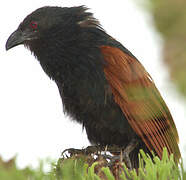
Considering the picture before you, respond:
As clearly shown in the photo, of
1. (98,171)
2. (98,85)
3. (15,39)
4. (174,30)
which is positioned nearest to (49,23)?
(15,39)

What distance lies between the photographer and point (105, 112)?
4.94 ft

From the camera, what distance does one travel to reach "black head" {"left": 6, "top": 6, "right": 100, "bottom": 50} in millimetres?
1761

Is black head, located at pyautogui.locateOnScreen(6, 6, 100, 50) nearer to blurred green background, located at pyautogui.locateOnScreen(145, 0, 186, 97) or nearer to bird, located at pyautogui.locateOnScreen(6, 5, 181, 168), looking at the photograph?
bird, located at pyautogui.locateOnScreen(6, 5, 181, 168)

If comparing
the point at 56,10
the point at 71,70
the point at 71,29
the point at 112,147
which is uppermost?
the point at 56,10

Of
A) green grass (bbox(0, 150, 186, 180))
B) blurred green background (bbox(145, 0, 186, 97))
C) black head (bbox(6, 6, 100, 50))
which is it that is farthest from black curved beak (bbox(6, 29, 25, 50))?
blurred green background (bbox(145, 0, 186, 97))

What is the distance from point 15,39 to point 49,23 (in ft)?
0.85

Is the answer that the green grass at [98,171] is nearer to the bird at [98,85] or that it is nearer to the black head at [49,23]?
the bird at [98,85]

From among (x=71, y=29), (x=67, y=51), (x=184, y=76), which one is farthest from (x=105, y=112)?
(x=184, y=76)

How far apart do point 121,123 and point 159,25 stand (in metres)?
1.38

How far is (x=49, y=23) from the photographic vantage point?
180 cm

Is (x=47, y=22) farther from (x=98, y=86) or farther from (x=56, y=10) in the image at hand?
(x=98, y=86)

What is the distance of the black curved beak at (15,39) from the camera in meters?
1.84

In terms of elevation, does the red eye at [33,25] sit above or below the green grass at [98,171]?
above

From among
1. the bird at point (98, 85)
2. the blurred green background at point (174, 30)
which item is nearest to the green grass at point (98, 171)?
the blurred green background at point (174, 30)
